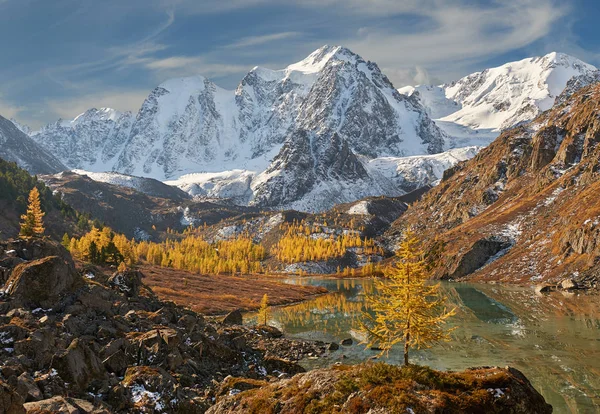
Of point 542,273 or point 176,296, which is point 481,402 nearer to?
point 176,296

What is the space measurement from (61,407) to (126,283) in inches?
1695

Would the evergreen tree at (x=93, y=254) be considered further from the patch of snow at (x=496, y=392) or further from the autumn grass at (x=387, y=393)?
the patch of snow at (x=496, y=392)

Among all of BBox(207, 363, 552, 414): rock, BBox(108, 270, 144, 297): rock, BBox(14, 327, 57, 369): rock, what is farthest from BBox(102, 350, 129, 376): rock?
BBox(108, 270, 144, 297): rock

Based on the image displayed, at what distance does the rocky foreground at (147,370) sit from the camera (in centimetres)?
1617

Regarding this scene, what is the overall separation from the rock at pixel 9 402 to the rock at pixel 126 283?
143 ft

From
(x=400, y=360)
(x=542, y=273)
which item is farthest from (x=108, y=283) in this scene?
(x=542, y=273)

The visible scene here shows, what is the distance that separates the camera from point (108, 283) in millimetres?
60812

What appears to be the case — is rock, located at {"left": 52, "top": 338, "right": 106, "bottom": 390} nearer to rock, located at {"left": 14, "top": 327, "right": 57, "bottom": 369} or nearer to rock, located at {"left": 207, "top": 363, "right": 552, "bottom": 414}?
rock, located at {"left": 14, "top": 327, "right": 57, "bottom": 369}

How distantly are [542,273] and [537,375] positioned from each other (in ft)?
424

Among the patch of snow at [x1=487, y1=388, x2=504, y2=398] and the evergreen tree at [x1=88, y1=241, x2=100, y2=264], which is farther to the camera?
the evergreen tree at [x1=88, y1=241, x2=100, y2=264]

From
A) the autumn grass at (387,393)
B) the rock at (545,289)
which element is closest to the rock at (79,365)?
the autumn grass at (387,393)

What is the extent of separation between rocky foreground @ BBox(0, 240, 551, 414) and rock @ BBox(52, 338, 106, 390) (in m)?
0.08

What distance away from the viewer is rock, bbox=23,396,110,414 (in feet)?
67.3

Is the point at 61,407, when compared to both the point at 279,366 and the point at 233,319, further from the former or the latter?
the point at 233,319
